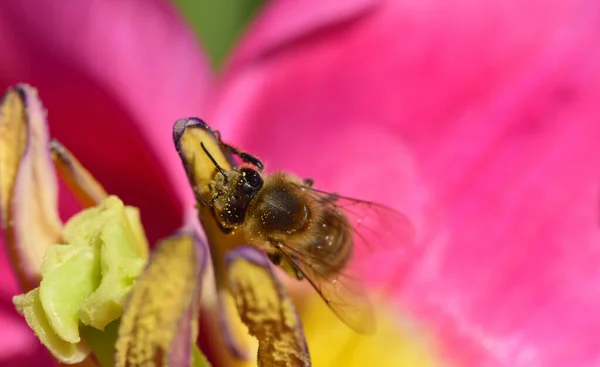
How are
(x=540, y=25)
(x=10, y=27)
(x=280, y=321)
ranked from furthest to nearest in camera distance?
(x=540, y=25), (x=10, y=27), (x=280, y=321)

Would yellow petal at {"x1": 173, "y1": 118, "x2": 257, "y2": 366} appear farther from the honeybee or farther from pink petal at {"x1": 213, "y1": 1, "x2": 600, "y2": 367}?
pink petal at {"x1": 213, "y1": 1, "x2": 600, "y2": 367}

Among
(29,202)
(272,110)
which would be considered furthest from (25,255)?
(272,110)

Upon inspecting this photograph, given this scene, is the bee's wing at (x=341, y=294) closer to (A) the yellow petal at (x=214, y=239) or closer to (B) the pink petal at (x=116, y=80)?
(A) the yellow petal at (x=214, y=239)

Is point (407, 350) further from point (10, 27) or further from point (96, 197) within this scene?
point (10, 27)

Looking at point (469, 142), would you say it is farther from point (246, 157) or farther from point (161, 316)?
point (161, 316)

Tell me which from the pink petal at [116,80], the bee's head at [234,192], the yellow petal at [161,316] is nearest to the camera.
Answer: the yellow petal at [161,316]

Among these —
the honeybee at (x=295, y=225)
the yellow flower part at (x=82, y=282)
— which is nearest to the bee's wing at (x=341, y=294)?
the honeybee at (x=295, y=225)

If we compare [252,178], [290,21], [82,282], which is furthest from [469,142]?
[82,282]
